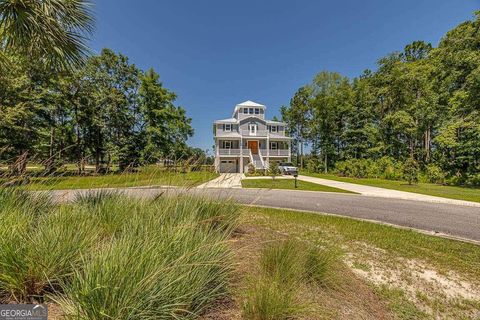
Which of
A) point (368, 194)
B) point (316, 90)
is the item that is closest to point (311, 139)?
point (316, 90)

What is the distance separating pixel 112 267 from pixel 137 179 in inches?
97.6

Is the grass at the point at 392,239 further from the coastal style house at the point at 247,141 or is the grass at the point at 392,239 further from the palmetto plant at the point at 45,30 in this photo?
the coastal style house at the point at 247,141

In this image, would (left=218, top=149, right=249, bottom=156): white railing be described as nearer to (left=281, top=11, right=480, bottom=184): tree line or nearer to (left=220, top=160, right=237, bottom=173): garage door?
(left=220, top=160, right=237, bottom=173): garage door

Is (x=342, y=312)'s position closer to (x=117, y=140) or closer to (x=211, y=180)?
(x=211, y=180)

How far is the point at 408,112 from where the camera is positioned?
88.3 feet

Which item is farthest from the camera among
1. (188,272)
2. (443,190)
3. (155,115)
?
(155,115)

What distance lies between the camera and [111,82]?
1019 inches

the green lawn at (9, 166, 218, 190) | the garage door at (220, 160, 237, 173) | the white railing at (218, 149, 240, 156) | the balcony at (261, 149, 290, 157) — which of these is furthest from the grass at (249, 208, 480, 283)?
the balcony at (261, 149, 290, 157)

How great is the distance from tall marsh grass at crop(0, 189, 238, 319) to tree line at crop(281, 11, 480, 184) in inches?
850

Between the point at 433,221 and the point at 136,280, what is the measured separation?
913cm

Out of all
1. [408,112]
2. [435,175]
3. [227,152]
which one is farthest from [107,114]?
[408,112]

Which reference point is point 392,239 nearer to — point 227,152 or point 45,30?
point 45,30

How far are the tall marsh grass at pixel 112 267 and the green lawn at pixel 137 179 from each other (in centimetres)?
87

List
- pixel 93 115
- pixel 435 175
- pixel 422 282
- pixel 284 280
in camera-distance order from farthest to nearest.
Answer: pixel 93 115 < pixel 435 175 < pixel 422 282 < pixel 284 280
